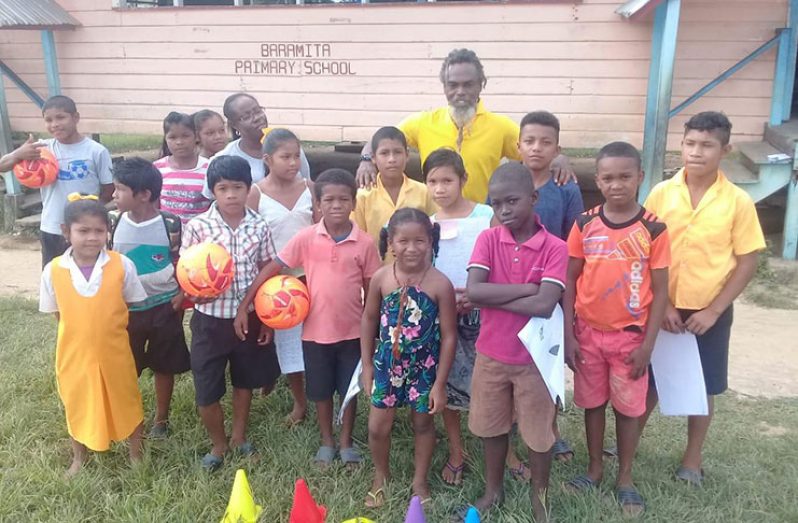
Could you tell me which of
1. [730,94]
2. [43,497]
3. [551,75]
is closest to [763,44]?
[730,94]

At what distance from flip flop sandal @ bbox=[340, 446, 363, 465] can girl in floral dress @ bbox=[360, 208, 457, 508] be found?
35 centimetres

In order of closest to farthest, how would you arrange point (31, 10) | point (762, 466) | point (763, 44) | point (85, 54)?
point (762, 466) → point (763, 44) → point (31, 10) → point (85, 54)

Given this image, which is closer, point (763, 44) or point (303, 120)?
point (763, 44)

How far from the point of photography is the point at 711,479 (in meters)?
3.17

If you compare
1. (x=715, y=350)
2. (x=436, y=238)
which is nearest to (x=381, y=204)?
(x=436, y=238)

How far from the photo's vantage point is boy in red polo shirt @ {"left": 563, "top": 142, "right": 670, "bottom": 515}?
273 centimetres

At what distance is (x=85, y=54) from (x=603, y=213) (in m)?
7.39

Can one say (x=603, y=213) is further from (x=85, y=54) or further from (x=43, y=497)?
(x=85, y=54)

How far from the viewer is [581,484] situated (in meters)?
3.05

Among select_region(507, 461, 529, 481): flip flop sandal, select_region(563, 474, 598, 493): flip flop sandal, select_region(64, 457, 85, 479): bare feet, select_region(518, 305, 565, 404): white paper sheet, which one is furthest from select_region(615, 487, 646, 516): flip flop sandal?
select_region(64, 457, 85, 479): bare feet

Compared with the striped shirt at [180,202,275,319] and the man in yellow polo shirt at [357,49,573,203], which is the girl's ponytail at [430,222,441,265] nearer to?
the man in yellow polo shirt at [357,49,573,203]

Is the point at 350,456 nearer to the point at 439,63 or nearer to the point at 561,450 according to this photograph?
the point at 561,450

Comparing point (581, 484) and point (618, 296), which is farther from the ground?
point (618, 296)

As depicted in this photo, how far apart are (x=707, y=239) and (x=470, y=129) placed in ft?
4.53
